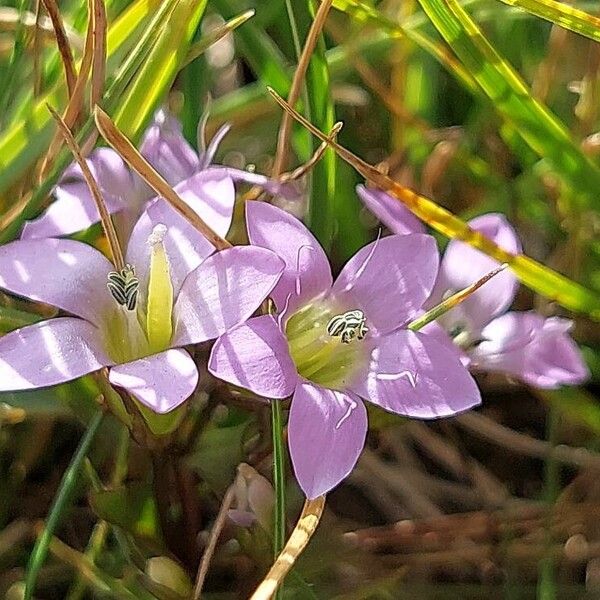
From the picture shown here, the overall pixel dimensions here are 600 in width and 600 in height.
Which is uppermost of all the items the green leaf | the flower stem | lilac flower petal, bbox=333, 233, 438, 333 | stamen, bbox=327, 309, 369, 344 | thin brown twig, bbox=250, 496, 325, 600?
lilac flower petal, bbox=333, 233, 438, 333

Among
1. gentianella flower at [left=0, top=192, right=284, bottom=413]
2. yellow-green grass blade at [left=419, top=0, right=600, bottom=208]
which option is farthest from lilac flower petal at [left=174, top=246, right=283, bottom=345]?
yellow-green grass blade at [left=419, top=0, right=600, bottom=208]

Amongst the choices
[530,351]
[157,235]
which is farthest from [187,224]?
[530,351]

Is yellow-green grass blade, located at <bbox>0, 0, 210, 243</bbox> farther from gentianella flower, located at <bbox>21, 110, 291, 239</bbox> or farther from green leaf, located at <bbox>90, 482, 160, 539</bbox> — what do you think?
green leaf, located at <bbox>90, 482, 160, 539</bbox>

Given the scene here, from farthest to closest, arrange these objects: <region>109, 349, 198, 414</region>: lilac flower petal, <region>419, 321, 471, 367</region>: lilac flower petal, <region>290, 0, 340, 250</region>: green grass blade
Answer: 1. <region>290, 0, 340, 250</region>: green grass blade
2. <region>419, 321, 471, 367</region>: lilac flower petal
3. <region>109, 349, 198, 414</region>: lilac flower petal

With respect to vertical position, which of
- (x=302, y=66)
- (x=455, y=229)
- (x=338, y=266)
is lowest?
(x=338, y=266)

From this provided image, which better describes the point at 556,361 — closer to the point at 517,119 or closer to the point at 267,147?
the point at 517,119

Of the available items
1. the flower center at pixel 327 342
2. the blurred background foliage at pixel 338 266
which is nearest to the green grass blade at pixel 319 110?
the blurred background foliage at pixel 338 266

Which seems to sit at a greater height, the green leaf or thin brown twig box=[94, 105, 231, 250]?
thin brown twig box=[94, 105, 231, 250]

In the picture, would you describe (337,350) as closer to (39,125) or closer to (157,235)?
(157,235)
